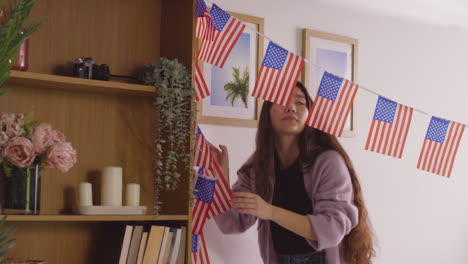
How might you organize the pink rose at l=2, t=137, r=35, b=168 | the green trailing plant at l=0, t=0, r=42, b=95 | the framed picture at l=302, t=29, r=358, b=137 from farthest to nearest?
the framed picture at l=302, t=29, r=358, b=137 < the pink rose at l=2, t=137, r=35, b=168 < the green trailing plant at l=0, t=0, r=42, b=95

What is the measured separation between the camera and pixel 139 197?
229 centimetres

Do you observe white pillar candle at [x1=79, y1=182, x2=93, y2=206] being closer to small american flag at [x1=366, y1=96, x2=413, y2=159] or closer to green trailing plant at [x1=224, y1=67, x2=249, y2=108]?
green trailing plant at [x1=224, y1=67, x2=249, y2=108]

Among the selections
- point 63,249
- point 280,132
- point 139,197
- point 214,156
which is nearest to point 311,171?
point 280,132

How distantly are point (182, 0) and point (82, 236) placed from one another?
106 centimetres

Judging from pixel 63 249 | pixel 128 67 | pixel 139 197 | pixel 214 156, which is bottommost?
pixel 63 249

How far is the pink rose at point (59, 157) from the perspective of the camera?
1909 mm

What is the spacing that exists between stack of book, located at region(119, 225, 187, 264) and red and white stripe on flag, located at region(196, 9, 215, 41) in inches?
32.9

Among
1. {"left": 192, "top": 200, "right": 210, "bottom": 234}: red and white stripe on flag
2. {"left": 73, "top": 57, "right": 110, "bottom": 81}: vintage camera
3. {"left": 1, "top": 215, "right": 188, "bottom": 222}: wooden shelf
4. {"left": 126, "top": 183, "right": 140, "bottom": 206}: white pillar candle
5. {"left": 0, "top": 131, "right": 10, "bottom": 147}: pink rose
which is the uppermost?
{"left": 73, "top": 57, "right": 110, "bottom": 81}: vintage camera

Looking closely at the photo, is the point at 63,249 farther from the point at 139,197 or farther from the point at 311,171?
the point at 311,171

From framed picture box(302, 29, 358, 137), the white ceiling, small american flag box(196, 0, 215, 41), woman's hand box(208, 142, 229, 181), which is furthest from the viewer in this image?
the white ceiling

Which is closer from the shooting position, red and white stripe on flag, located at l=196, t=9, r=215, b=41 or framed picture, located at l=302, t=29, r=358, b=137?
red and white stripe on flag, located at l=196, t=9, r=215, b=41

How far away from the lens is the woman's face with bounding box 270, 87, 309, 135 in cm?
266

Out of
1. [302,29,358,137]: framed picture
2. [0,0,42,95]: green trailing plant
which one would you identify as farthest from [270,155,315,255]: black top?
[0,0,42,95]: green trailing plant

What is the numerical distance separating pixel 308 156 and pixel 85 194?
1.08m
